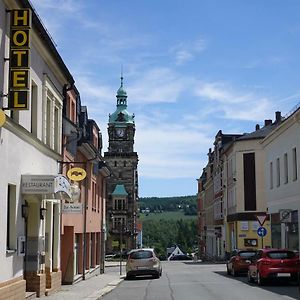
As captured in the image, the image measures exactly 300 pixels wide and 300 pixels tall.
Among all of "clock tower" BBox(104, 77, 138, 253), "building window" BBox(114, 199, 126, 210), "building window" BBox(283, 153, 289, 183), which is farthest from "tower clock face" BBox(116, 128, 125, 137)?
"building window" BBox(283, 153, 289, 183)

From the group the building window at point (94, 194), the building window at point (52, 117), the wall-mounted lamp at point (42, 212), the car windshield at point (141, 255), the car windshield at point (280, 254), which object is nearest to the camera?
the wall-mounted lamp at point (42, 212)

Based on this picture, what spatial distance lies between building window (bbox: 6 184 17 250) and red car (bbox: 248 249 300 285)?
11553 mm

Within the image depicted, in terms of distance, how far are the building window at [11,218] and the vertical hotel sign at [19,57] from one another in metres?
2.60

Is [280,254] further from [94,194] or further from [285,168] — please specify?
[94,194]

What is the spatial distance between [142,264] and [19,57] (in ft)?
62.6

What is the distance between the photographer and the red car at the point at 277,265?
24.4 meters

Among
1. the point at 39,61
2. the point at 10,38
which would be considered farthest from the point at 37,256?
the point at 10,38

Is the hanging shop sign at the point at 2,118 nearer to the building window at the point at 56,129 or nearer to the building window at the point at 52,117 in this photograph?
the building window at the point at 52,117

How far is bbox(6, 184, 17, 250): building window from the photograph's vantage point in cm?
1631

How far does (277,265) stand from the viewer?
24453 millimetres

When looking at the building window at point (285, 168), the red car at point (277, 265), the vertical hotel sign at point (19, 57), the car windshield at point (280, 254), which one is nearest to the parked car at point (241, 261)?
the building window at point (285, 168)

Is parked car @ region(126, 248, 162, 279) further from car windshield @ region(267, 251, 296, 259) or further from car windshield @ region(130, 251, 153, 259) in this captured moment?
car windshield @ region(267, 251, 296, 259)

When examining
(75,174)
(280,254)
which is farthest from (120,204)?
(75,174)

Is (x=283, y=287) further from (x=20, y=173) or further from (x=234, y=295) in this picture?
(x=20, y=173)
